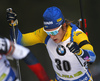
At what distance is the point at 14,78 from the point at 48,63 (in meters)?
1.66

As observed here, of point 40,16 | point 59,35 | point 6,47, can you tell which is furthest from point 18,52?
point 40,16

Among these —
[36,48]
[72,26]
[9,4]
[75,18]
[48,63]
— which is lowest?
[48,63]

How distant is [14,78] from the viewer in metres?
1.86

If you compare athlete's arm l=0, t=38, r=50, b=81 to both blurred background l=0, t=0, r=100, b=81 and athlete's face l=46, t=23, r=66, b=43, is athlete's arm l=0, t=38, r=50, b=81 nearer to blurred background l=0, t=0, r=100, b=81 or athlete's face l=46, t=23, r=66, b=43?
athlete's face l=46, t=23, r=66, b=43

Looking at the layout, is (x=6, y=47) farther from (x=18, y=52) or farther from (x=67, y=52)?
(x=67, y=52)

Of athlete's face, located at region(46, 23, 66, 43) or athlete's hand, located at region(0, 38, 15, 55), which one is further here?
athlete's face, located at region(46, 23, 66, 43)

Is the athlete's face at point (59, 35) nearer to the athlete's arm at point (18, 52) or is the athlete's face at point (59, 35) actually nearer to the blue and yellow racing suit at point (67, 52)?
A: the blue and yellow racing suit at point (67, 52)

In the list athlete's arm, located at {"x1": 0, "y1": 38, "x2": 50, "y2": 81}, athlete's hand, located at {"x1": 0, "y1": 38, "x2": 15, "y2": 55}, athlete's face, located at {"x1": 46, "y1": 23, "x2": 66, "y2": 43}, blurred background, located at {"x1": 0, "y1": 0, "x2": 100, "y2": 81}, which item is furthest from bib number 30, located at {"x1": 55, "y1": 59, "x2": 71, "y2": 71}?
blurred background, located at {"x1": 0, "y1": 0, "x2": 100, "y2": 81}

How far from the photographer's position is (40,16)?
125 inches

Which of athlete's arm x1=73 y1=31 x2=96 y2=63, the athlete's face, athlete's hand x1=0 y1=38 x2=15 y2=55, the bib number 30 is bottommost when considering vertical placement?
the bib number 30

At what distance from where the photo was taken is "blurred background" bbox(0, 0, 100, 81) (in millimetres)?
2854

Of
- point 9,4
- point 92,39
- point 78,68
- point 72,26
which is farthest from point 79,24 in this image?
point 92,39

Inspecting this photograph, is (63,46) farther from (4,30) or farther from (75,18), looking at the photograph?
(75,18)

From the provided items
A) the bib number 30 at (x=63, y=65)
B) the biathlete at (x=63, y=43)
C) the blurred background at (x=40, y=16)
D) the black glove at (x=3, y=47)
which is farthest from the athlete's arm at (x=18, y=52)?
the blurred background at (x=40, y=16)
